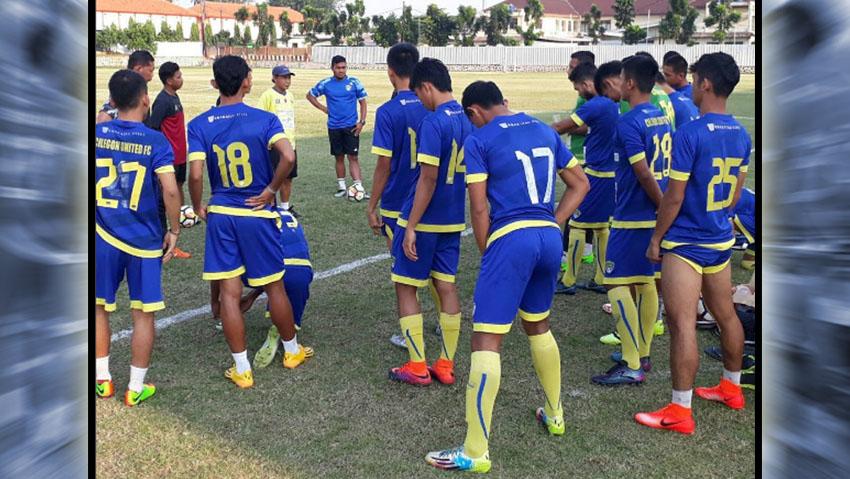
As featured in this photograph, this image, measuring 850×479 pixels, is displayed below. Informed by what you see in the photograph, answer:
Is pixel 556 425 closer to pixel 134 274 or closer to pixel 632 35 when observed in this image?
pixel 134 274

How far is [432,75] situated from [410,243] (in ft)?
3.50

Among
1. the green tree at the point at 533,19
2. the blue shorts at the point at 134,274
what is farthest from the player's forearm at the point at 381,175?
the green tree at the point at 533,19

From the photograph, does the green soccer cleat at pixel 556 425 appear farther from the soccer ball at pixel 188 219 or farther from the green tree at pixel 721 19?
the green tree at pixel 721 19

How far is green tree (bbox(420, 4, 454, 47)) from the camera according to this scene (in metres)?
69.5

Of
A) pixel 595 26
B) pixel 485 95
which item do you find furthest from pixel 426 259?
pixel 595 26

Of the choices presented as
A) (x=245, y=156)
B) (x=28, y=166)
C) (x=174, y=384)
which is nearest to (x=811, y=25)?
(x=28, y=166)

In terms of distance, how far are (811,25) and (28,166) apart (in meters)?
0.50

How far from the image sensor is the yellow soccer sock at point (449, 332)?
16.8 feet

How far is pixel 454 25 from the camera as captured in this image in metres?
70.6

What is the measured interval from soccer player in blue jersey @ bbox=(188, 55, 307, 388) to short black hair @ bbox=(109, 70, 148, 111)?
0.42 m

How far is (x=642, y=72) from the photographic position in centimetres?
502

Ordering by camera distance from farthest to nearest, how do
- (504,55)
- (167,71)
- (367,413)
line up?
(504,55) → (167,71) → (367,413)

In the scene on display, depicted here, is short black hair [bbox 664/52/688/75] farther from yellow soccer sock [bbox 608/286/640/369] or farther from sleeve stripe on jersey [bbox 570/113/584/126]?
yellow soccer sock [bbox 608/286/640/369]

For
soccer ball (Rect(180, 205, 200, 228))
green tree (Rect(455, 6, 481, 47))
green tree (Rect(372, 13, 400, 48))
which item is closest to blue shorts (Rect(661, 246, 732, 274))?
soccer ball (Rect(180, 205, 200, 228))
